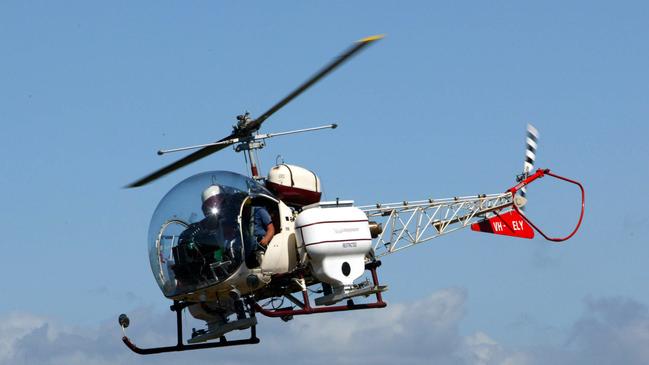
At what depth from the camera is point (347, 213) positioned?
2577 centimetres

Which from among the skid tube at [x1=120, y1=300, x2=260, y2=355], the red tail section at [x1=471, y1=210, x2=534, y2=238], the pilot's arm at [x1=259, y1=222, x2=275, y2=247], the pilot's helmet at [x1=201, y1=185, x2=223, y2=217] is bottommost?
the skid tube at [x1=120, y1=300, x2=260, y2=355]

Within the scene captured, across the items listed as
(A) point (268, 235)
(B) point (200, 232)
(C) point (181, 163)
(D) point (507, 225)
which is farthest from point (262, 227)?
(D) point (507, 225)

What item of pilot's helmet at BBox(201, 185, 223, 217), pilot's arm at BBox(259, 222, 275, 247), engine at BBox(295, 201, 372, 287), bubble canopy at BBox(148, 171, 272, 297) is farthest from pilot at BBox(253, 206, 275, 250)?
pilot's helmet at BBox(201, 185, 223, 217)

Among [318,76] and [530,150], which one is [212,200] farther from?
[530,150]

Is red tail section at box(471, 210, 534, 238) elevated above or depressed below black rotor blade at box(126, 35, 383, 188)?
below

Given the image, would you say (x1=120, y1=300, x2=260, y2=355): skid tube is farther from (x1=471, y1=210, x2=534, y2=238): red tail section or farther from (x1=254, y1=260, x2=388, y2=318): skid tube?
(x1=471, y1=210, x2=534, y2=238): red tail section

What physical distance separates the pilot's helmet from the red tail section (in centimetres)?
683

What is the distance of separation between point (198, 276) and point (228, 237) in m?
0.94

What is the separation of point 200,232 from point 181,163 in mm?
2342

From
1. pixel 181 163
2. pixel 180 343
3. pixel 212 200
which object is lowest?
pixel 180 343

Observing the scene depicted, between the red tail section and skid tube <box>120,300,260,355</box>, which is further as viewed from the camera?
the red tail section

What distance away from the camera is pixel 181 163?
2675cm

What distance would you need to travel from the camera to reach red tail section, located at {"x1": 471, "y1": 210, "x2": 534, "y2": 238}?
97.6 ft

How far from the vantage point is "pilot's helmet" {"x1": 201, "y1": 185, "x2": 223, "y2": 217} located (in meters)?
24.9
